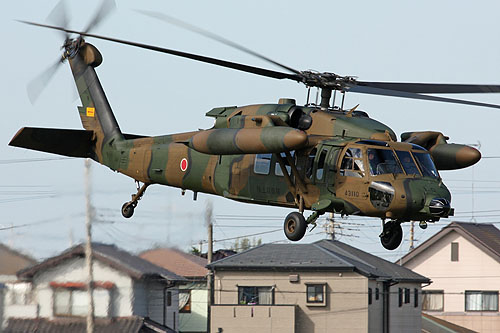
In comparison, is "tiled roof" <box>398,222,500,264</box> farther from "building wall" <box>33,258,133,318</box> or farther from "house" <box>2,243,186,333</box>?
"building wall" <box>33,258,133,318</box>

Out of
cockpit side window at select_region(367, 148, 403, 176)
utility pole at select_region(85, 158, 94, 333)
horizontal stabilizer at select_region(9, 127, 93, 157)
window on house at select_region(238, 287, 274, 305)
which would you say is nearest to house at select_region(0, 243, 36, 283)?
utility pole at select_region(85, 158, 94, 333)

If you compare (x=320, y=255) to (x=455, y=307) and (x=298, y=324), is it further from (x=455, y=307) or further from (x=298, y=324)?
(x=455, y=307)

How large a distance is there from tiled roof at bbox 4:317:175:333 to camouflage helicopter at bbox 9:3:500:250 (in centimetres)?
412

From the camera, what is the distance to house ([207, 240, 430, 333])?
4666 cm

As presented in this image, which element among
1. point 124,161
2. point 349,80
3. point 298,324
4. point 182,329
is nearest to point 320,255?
point 298,324

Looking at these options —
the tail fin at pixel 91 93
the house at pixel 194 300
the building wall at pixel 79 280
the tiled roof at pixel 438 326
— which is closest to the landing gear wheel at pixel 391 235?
the building wall at pixel 79 280

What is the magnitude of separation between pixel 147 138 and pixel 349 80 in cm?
715

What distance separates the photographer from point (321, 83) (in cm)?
2533

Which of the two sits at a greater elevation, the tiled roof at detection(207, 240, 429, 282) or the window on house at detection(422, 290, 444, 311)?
the tiled roof at detection(207, 240, 429, 282)

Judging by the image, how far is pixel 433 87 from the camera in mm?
25609

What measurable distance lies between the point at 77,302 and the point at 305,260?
2509cm

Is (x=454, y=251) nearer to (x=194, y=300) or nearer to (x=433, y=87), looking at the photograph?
(x=194, y=300)

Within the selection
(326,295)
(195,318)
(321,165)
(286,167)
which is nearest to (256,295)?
(326,295)

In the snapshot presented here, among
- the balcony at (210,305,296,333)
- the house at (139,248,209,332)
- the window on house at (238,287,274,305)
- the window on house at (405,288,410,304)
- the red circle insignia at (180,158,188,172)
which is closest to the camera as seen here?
the red circle insignia at (180,158,188,172)
